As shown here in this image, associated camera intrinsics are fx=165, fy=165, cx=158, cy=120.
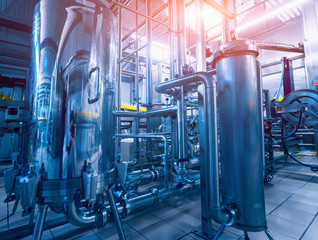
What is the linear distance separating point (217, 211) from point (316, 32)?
4871 mm

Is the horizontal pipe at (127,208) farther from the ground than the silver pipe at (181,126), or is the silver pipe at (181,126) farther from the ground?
the silver pipe at (181,126)

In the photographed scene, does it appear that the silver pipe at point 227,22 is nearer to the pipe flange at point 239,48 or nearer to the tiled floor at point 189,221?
the pipe flange at point 239,48

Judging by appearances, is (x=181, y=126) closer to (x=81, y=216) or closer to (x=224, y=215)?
(x=224, y=215)

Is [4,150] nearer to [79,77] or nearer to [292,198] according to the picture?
[79,77]

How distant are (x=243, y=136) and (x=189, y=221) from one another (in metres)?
0.87

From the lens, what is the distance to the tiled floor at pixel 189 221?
1.17 m

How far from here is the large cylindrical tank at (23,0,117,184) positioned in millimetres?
790

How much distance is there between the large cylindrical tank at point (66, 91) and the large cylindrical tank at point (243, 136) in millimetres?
730

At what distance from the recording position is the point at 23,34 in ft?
12.4

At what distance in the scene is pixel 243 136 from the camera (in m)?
0.95

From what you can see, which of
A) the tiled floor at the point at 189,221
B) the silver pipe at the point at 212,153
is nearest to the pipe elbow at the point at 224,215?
the silver pipe at the point at 212,153

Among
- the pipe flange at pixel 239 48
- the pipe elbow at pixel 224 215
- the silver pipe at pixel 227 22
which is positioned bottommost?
the pipe elbow at pixel 224 215

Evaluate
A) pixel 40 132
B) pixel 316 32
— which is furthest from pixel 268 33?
pixel 40 132

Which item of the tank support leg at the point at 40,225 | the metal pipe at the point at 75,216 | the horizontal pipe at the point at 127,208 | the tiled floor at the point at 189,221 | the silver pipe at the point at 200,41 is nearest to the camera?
the tank support leg at the point at 40,225
